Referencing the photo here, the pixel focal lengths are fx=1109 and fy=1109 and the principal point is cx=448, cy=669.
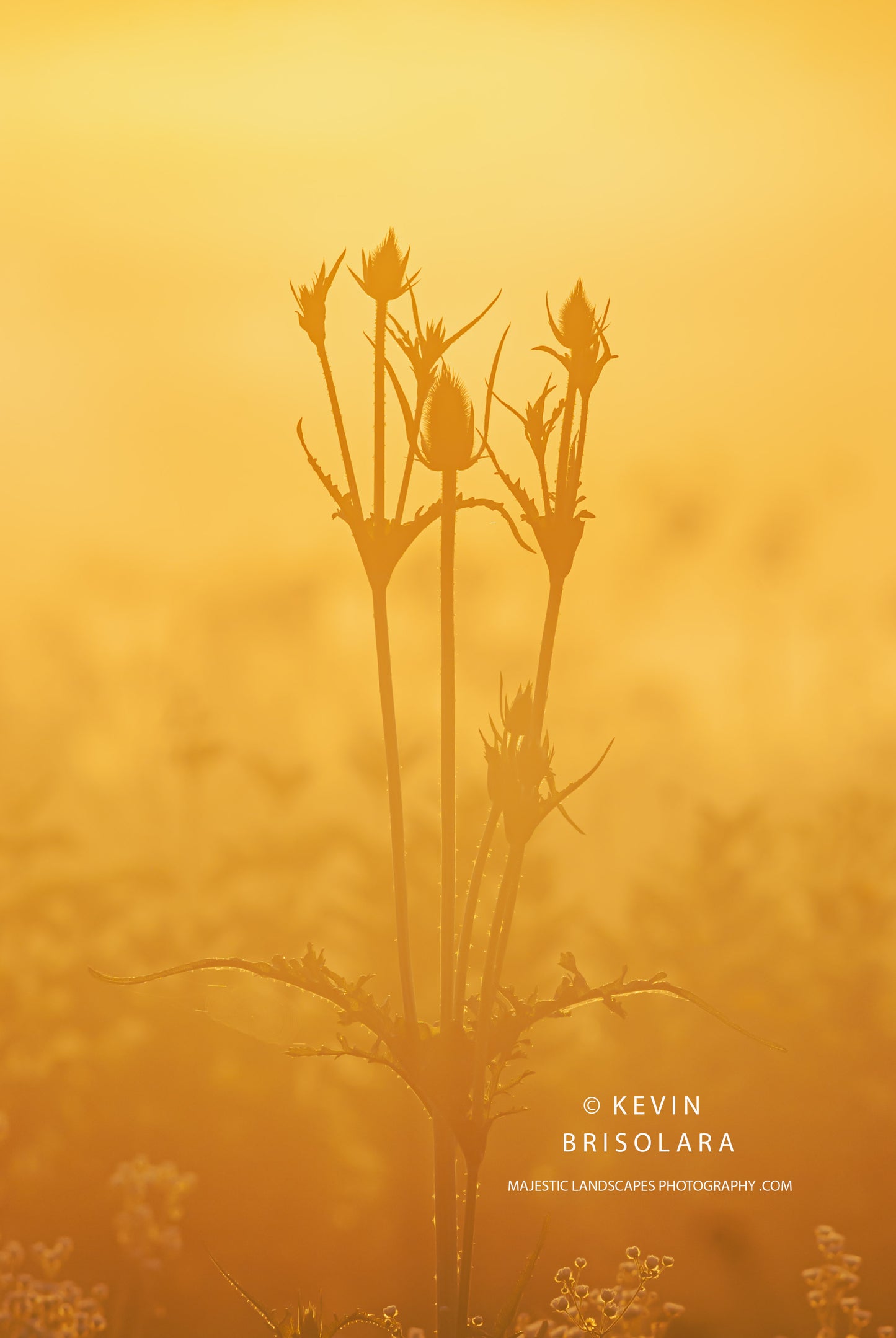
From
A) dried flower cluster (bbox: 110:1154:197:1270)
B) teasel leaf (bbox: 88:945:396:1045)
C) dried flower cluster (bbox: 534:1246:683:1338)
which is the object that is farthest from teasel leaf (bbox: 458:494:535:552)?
dried flower cluster (bbox: 110:1154:197:1270)

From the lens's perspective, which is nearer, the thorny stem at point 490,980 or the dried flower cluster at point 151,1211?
the thorny stem at point 490,980

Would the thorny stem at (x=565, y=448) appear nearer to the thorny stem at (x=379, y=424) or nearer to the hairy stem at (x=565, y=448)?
the hairy stem at (x=565, y=448)

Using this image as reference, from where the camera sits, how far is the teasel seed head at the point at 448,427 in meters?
0.97

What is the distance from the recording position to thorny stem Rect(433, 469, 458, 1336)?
981mm

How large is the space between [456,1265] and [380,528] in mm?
658

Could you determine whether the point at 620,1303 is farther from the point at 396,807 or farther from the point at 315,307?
the point at 315,307

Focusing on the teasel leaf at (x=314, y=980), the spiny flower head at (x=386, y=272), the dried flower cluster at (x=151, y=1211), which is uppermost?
the spiny flower head at (x=386, y=272)

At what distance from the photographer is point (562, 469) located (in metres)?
0.99

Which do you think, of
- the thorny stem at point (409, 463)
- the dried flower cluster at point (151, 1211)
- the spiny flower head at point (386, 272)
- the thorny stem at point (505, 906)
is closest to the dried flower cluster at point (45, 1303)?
the dried flower cluster at point (151, 1211)

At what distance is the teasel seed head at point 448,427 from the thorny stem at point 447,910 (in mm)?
14

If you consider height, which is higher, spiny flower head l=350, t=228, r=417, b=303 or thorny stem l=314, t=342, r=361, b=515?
spiny flower head l=350, t=228, r=417, b=303

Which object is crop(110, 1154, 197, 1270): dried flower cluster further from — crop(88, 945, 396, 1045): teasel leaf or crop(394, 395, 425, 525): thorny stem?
crop(394, 395, 425, 525): thorny stem

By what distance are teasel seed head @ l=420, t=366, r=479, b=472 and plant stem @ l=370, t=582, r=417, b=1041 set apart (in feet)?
0.42

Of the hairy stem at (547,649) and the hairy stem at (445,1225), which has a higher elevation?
the hairy stem at (547,649)
